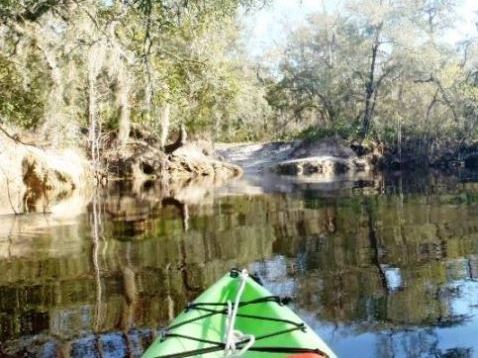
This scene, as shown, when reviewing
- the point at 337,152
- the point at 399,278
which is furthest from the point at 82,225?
the point at 337,152

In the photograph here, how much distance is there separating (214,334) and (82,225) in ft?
29.4

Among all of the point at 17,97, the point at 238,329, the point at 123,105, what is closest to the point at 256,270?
the point at 238,329

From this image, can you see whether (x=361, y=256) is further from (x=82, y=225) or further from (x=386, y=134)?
(x=386, y=134)

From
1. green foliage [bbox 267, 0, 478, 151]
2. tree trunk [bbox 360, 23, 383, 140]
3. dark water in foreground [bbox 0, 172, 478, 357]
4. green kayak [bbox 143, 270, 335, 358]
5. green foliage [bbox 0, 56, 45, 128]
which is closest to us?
green kayak [bbox 143, 270, 335, 358]

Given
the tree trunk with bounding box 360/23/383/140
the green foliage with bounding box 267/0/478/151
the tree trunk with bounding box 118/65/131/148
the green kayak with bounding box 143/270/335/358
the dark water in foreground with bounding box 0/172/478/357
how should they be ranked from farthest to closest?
1. the tree trunk with bounding box 360/23/383/140
2. the green foliage with bounding box 267/0/478/151
3. the tree trunk with bounding box 118/65/131/148
4. the dark water in foreground with bounding box 0/172/478/357
5. the green kayak with bounding box 143/270/335/358

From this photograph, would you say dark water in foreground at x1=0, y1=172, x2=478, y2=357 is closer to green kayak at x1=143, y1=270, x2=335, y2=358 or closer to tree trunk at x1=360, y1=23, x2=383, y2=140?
green kayak at x1=143, y1=270, x2=335, y2=358

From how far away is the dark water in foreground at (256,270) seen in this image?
523cm

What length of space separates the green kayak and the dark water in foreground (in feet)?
2.73

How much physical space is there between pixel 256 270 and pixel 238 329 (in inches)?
146

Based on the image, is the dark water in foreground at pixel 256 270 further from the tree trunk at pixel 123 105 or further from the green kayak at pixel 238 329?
the tree trunk at pixel 123 105

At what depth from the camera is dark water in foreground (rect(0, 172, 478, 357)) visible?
5.23 m

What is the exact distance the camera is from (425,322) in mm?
5445

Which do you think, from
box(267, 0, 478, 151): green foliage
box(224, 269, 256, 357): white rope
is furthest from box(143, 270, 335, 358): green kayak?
box(267, 0, 478, 151): green foliage

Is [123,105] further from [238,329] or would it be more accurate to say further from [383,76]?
[383,76]
